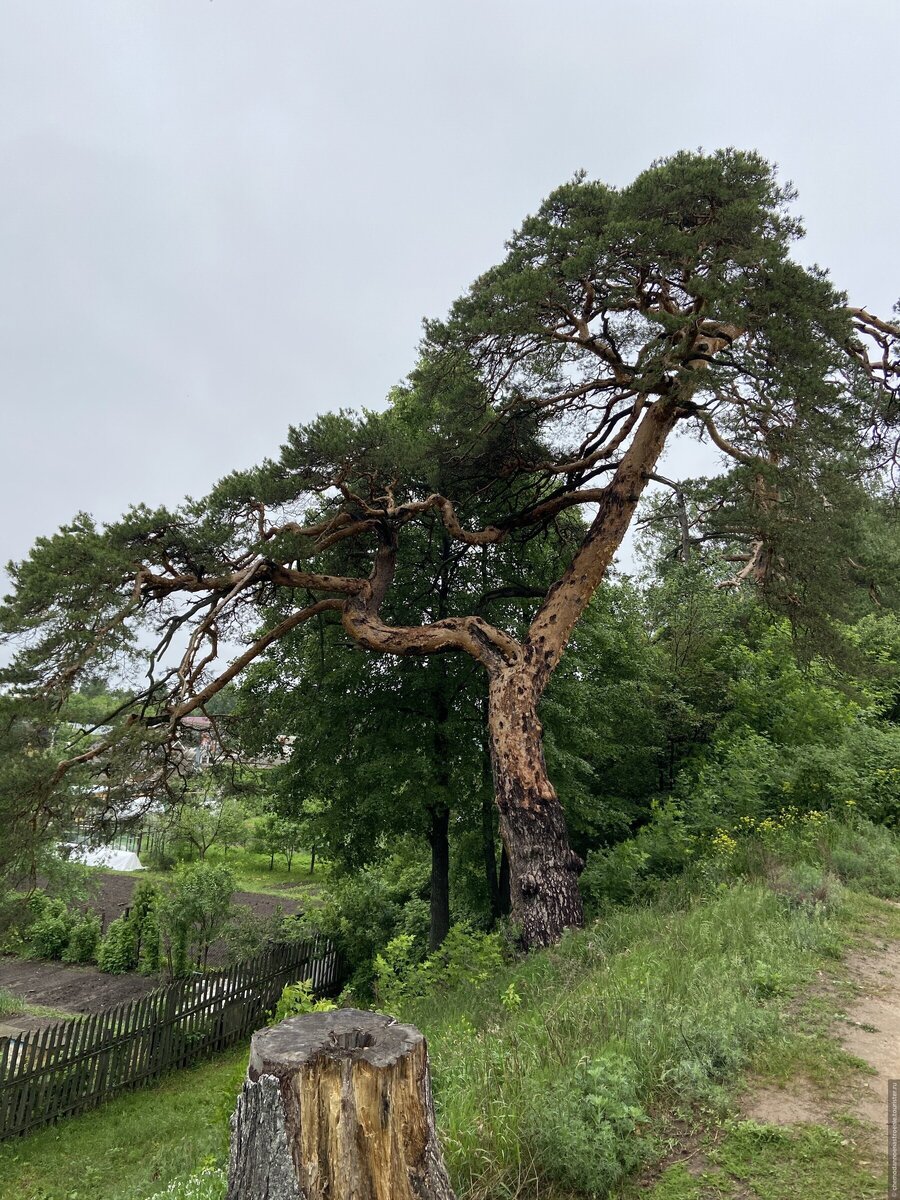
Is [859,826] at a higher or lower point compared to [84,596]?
lower

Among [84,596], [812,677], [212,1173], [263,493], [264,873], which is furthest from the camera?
[264,873]

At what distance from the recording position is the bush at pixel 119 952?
18.9 m

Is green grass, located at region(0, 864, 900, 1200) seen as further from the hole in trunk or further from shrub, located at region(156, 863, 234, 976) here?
shrub, located at region(156, 863, 234, 976)

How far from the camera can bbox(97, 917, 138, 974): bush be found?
18891mm

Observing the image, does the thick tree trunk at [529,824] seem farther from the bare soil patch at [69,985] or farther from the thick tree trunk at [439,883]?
the bare soil patch at [69,985]

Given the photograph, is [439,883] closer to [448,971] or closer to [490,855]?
[490,855]

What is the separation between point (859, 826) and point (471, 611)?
647cm

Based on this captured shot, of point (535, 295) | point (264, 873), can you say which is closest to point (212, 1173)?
point (535, 295)

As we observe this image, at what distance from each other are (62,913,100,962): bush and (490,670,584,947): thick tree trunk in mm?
16443

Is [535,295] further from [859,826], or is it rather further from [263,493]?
[859,826]

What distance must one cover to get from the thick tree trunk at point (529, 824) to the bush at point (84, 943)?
647 inches

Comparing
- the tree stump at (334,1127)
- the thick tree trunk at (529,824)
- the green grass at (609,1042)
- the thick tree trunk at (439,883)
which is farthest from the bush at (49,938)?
the tree stump at (334,1127)

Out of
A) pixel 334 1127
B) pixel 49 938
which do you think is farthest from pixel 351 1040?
pixel 49 938

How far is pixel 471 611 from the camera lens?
1255 cm
